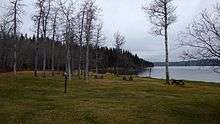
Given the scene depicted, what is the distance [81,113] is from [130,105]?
4445 millimetres

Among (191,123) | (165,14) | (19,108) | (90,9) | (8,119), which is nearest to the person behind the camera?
(8,119)

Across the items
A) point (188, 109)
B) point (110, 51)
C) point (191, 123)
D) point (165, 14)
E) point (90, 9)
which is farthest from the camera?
point (110, 51)

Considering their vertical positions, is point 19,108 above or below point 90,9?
below

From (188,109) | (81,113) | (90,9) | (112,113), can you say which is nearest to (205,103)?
(188,109)

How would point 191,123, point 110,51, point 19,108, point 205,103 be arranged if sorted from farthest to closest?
point 110,51, point 205,103, point 19,108, point 191,123

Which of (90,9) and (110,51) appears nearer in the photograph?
(90,9)

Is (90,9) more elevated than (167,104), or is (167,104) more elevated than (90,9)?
(90,9)

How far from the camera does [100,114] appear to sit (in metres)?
19.4

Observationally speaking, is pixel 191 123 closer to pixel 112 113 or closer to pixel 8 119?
pixel 112 113

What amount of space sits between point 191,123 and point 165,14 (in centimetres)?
2722

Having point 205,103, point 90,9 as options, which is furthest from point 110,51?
point 205,103

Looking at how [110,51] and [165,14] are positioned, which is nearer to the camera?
[165,14]

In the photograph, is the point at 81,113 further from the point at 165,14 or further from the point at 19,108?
the point at 165,14

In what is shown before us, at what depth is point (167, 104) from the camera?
23.8 metres
